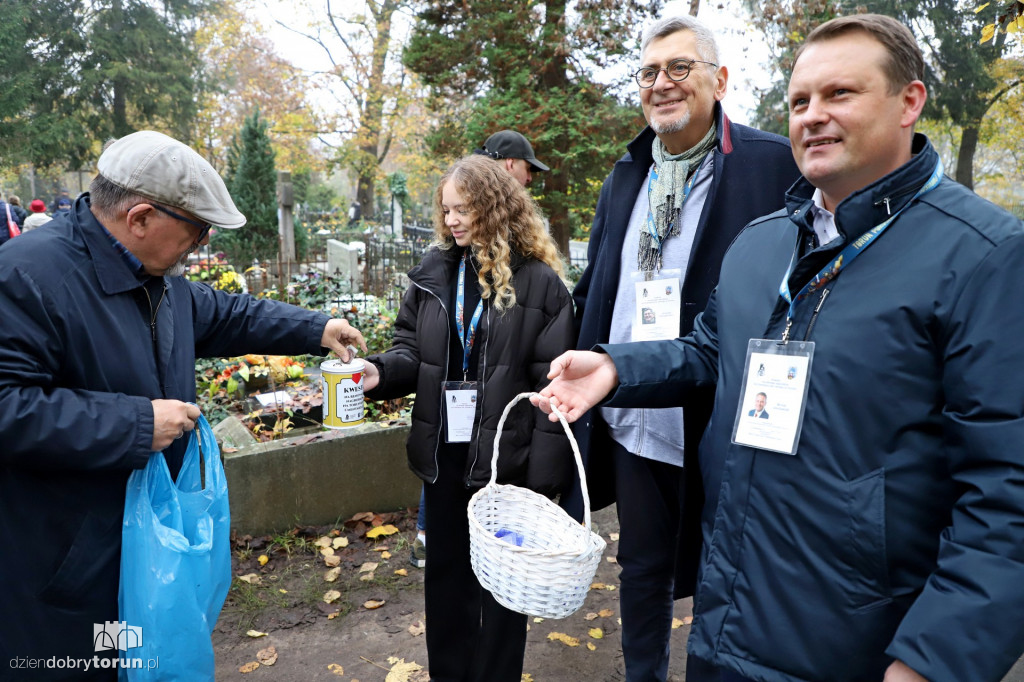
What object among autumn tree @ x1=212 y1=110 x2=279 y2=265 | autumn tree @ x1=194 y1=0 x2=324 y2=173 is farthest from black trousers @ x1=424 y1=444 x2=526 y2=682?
autumn tree @ x1=194 y1=0 x2=324 y2=173

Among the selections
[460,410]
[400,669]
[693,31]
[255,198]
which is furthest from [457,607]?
[255,198]

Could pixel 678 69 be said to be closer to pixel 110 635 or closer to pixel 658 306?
pixel 658 306

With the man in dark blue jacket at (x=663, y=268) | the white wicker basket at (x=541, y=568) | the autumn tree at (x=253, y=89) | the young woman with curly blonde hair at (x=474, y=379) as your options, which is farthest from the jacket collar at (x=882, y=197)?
the autumn tree at (x=253, y=89)

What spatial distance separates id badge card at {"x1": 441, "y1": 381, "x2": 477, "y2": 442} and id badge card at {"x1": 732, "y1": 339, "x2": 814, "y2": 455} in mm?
1333

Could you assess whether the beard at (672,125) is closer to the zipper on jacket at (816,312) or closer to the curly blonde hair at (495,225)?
the curly blonde hair at (495,225)

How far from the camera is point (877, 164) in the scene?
1.47 meters

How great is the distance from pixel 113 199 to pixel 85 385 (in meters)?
0.54

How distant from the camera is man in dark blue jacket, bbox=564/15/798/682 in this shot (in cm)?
243

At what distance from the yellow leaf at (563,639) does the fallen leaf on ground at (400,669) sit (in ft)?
2.28

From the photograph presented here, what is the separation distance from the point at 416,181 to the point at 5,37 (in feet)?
55.2

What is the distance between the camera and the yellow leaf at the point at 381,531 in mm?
4441

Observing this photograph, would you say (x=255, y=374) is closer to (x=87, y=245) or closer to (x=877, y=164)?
(x=87, y=245)

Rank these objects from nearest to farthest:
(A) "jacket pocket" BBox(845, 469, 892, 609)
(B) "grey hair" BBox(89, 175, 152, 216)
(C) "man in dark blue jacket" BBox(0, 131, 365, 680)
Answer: (A) "jacket pocket" BBox(845, 469, 892, 609) → (C) "man in dark blue jacket" BBox(0, 131, 365, 680) → (B) "grey hair" BBox(89, 175, 152, 216)

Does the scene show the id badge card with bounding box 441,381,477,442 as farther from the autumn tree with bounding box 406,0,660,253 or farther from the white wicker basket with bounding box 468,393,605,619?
the autumn tree with bounding box 406,0,660,253
